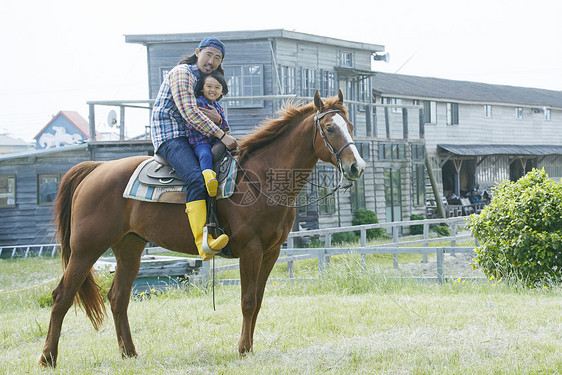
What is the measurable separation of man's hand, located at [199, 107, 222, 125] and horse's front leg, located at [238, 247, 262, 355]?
1329 millimetres

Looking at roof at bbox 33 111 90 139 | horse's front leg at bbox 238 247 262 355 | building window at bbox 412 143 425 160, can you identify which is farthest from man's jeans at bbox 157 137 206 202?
roof at bbox 33 111 90 139

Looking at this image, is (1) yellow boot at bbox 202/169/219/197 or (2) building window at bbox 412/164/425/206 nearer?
(1) yellow boot at bbox 202/169/219/197

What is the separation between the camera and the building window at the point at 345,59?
76.7 feet

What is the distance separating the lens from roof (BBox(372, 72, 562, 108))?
2993 cm

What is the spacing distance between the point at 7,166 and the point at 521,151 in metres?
27.3

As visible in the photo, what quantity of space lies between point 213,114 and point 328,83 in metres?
18.0

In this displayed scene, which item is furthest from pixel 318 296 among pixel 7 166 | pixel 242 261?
pixel 7 166

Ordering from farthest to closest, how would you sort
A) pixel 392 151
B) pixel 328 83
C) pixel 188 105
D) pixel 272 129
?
pixel 328 83 < pixel 392 151 < pixel 272 129 < pixel 188 105

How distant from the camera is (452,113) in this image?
32219 millimetres

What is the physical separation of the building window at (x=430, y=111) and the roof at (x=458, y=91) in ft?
1.64

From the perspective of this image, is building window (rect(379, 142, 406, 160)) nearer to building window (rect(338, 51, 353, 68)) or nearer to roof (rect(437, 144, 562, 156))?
building window (rect(338, 51, 353, 68))

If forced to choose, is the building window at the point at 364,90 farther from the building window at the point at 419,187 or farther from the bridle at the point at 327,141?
the bridle at the point at 327,141

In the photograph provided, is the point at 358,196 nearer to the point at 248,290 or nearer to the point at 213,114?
the point at 213,114

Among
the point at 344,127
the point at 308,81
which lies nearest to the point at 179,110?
the point at 344,127
